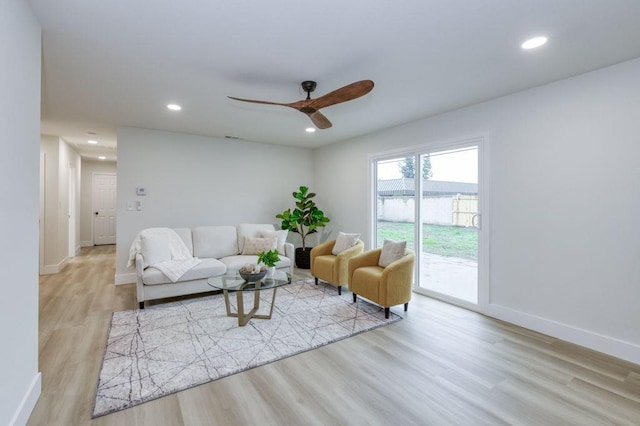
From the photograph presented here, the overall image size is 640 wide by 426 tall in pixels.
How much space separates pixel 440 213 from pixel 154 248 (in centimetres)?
399

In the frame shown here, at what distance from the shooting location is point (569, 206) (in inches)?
114

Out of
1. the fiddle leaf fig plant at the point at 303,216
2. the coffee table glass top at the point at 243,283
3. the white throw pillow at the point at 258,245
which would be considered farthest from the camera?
the fiddle leaf fig plant at the point at 303,216

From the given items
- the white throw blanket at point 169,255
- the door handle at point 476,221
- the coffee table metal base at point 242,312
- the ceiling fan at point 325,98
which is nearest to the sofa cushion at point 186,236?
the white throw blanket at point 169,255

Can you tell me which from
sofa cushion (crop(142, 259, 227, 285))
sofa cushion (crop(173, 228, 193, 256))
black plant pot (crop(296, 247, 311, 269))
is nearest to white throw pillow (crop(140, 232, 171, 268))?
sofa cushion (crop(142, 259, 227, 285))

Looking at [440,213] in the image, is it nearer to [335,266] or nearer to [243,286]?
[335,266]

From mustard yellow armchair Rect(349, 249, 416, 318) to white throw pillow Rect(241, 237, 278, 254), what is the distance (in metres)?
1.63

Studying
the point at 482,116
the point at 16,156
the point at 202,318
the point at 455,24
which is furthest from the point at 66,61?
the point at 482,116

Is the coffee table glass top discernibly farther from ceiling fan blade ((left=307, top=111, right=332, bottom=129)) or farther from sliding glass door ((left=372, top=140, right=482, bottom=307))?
sliding glass door ((left=372, top=140, right=482, bottom=307))

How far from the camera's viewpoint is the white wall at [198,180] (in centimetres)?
477

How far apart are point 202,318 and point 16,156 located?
7.58 ft

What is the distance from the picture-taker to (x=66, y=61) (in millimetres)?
2604

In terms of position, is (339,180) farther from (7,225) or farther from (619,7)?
(7,225)

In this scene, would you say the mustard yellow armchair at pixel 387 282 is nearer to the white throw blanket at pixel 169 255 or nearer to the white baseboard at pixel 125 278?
the white throw blanket at pixel 169 255

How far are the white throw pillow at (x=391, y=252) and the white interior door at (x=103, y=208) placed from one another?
8907 millimetres
